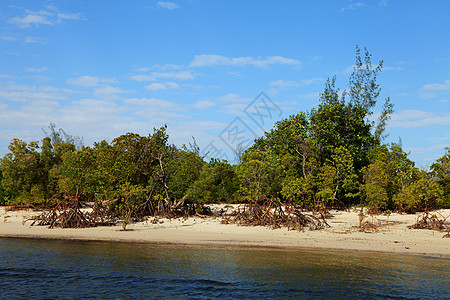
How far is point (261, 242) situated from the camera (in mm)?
19656

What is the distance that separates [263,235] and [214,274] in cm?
836

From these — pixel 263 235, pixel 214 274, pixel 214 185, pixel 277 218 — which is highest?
pixel 214 185

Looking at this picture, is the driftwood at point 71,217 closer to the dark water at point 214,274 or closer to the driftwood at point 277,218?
the dark water at point 214,274

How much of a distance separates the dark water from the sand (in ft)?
5.85

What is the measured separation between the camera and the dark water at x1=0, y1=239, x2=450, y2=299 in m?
11.8

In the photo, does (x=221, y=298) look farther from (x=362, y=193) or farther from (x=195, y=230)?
(x=362, y=193)

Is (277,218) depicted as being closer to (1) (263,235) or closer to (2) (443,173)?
(1) (263,235)

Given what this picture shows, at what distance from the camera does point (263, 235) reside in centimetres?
2167

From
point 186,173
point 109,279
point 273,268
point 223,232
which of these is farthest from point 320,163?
point 109,279

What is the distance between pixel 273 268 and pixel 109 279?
6.10 meters

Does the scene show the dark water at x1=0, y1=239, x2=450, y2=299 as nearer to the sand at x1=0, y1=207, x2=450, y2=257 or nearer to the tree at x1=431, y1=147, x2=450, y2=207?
the sand at x1=0, y1=207, x2=450, y2=257

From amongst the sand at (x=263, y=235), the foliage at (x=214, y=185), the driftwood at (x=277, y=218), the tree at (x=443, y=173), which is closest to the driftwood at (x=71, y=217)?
the sand at (x=263, y=235)

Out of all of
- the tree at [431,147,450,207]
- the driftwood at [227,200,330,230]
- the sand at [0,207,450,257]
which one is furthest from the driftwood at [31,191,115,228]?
the tree at [431,147,450,207]

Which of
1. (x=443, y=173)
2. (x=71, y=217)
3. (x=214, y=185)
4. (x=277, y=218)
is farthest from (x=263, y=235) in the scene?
(x=443, y=173)
